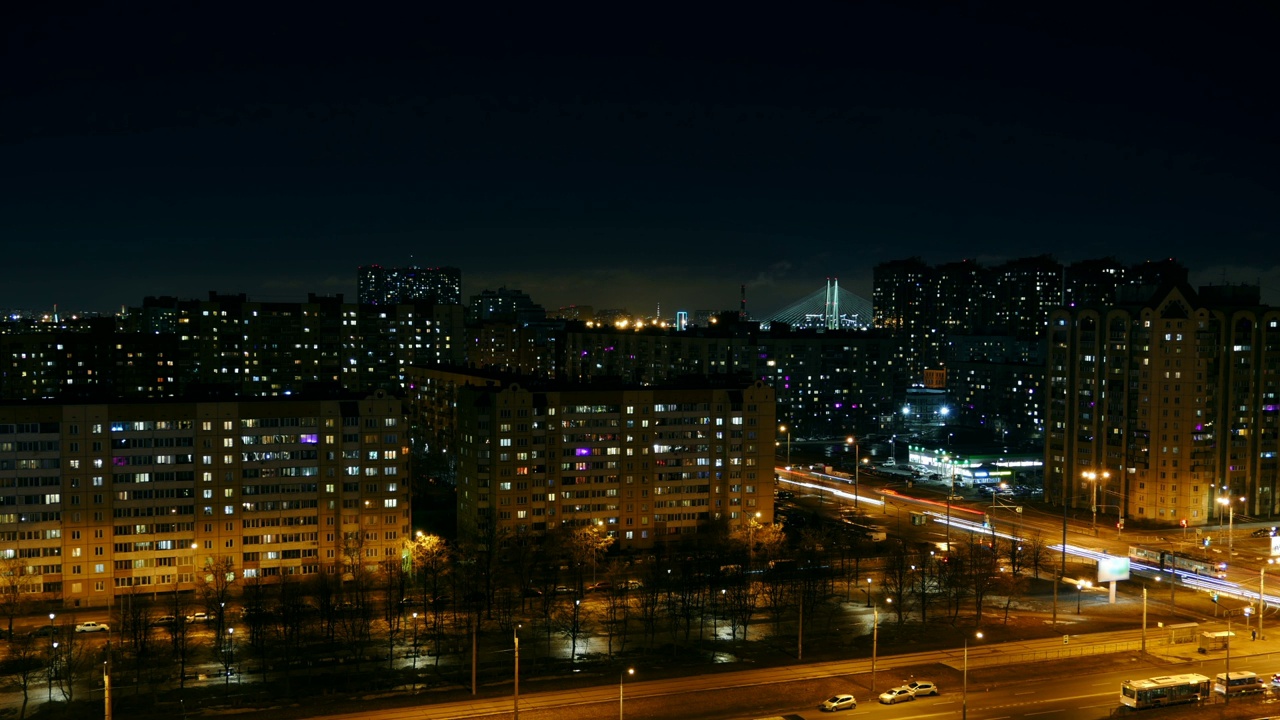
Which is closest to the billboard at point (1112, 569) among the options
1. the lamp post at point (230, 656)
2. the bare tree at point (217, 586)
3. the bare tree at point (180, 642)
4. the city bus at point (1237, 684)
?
the city bus at point (1237, 684)

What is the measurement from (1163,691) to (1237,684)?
3.26 m

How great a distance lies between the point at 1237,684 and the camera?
135ft

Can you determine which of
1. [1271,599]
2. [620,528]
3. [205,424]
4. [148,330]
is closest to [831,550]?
[620,528]

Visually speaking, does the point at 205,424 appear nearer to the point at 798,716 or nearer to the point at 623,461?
the point at 623,461

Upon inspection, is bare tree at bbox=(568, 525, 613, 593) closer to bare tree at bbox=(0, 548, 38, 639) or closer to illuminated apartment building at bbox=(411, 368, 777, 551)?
illuminated apartment building at bbox=(411, 368, 777, 551)

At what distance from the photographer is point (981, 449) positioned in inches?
4210

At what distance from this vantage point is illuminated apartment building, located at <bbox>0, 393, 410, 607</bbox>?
56.2m

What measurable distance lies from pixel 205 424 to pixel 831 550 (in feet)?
118

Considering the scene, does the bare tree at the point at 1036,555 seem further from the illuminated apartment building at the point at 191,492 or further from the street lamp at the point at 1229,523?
A: the illuminated apartment building at the point at 191,492

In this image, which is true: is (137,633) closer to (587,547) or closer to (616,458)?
(587,547)

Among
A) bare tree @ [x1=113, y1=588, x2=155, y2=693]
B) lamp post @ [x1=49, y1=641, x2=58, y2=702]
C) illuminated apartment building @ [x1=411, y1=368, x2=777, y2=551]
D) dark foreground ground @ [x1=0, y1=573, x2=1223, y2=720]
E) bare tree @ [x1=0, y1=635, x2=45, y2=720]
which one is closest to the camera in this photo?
dark foreground ground @ [x1=0, y1=573, x2=1223, y2=720]

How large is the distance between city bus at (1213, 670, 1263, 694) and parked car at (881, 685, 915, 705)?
11219 millimetres

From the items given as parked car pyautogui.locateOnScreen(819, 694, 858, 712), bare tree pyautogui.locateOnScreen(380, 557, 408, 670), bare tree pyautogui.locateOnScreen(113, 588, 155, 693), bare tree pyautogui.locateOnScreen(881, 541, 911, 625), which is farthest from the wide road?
bare tree pyautogui.locateOnScreen(113, 588, 155, 693)

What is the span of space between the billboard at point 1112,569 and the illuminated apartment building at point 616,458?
2232 cm
